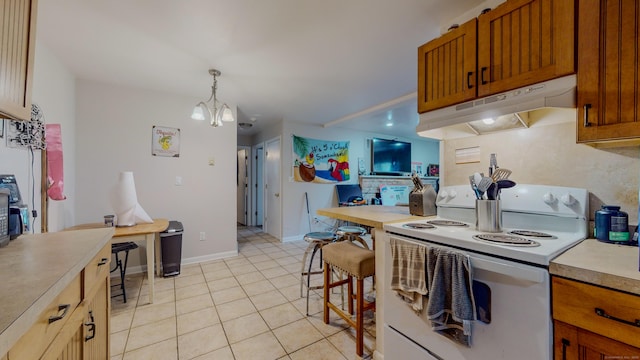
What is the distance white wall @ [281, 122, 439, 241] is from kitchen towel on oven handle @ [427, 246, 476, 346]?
3.72 meters

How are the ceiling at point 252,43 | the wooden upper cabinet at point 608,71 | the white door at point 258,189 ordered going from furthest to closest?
the white door at point 258,189 → the ceiling at point 252,43 → the wooden upper cabinet at point 608,71

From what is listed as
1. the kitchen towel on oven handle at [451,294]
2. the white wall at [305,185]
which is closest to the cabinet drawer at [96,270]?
the kitchen towel on oven handle at [451,294]

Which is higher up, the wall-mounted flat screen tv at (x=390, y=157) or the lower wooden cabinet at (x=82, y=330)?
the wall-mounted flat screen tv at (x=390, y=157)

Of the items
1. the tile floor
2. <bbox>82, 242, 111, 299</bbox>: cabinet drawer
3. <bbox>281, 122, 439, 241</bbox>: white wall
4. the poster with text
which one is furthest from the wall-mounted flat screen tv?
<bbox>82, 242, 111, 299</bbox>: cabinet drawer

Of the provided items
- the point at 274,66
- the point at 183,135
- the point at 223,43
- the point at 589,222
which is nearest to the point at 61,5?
the point at 223,43

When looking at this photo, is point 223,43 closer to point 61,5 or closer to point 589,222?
point 61,5

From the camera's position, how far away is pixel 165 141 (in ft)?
10.7

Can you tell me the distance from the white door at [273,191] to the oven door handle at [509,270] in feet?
12.8

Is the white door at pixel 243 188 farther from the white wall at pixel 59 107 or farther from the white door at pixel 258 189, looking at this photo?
the white wall at pixel 59 107

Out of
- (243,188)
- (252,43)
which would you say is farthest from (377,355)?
(243,188)

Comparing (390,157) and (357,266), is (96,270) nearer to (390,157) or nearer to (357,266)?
(357,266)

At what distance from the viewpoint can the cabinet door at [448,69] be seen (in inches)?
56.6

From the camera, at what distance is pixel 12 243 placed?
112 cm

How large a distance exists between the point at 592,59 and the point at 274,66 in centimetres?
229
